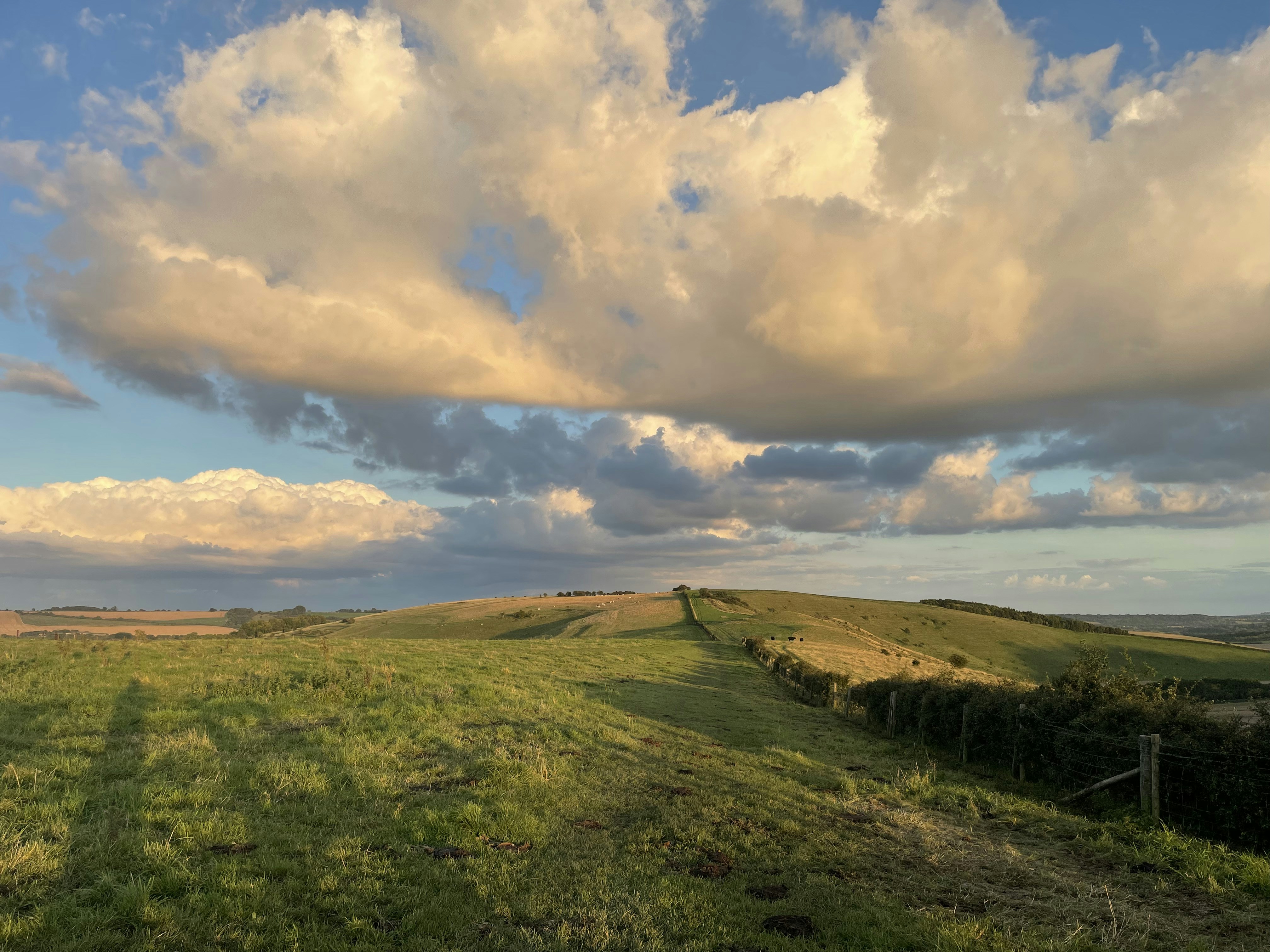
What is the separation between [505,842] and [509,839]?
0.13 m

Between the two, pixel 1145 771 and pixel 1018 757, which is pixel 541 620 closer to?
pixel 1018 757

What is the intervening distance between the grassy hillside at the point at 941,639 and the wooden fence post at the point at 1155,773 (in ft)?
171

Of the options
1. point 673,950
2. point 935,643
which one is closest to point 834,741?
point 673,950

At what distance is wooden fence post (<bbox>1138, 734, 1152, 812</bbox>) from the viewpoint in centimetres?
1450

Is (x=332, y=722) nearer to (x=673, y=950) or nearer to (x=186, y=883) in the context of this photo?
(x=186, y=883)

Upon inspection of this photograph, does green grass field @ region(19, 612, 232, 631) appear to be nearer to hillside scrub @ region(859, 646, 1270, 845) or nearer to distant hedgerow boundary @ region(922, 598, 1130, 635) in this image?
hillside scrub @ region(859, 646, 1270, 845)

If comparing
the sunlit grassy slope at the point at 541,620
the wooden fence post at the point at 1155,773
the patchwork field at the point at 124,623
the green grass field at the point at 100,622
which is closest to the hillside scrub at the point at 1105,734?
the wooden fence post at the point at 1155,773

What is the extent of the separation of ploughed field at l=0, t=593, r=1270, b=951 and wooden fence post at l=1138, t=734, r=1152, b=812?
2.81ft

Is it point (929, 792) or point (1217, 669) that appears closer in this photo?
point (929, 792)

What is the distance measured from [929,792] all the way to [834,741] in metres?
8.41

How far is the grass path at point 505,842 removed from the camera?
7.87 meters

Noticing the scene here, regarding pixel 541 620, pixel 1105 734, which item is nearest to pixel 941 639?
pixel 541 620

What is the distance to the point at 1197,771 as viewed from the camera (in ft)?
44.8

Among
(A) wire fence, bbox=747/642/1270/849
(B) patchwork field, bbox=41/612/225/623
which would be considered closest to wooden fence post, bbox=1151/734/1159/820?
(A) wire fence, bbox=747/642/1270/849
